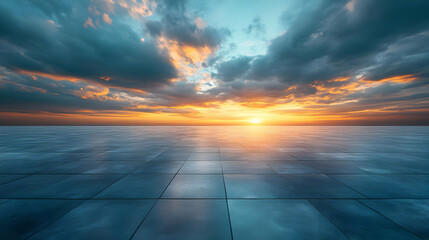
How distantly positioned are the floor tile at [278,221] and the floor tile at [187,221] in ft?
0.81

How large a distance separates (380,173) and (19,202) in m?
10.8

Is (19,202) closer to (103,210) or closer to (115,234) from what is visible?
(103,210)

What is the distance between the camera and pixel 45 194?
4043 millimetres

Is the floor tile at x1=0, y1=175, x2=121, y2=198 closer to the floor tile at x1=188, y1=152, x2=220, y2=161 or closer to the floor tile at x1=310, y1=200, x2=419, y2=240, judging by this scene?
the floor tile at x1=188, y1=152, x2=220, y2=161

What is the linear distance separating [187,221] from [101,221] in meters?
1.65

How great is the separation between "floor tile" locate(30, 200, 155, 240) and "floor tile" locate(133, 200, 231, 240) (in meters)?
0.25

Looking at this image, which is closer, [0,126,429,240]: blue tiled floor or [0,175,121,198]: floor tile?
[0,126,429,240]: blue tiled floor

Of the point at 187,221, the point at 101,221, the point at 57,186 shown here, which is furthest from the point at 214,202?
the point at 57,186

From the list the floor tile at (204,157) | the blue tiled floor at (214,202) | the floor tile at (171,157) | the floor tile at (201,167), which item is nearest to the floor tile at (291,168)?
the blue tiled floor at (214,202)

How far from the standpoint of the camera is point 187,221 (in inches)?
117

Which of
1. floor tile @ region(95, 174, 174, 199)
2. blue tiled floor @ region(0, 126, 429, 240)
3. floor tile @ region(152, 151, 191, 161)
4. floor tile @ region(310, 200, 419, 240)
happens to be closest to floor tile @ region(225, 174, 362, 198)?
blue tiled floor @ region(0, 126, 429, 240)

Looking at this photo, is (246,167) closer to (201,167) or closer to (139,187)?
(201,167)

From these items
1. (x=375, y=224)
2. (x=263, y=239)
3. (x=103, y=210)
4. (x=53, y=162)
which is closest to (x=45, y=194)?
(x=103, y=210)

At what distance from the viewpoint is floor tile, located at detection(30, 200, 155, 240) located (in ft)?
8.62
